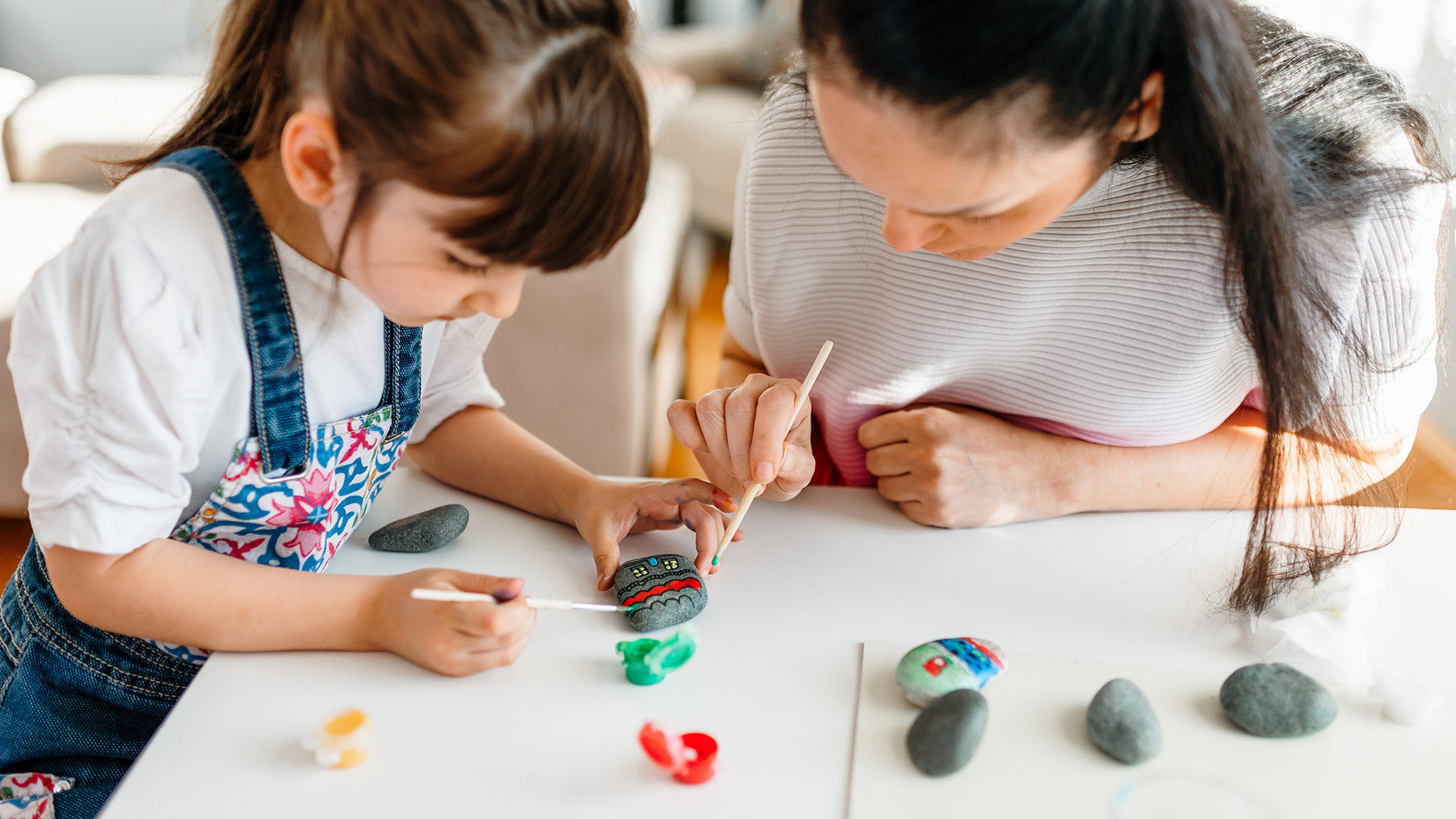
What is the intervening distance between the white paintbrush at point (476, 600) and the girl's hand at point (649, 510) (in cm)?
7

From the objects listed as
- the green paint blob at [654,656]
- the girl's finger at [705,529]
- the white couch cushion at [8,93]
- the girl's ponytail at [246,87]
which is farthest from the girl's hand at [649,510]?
the white couch cushion at [8,93]

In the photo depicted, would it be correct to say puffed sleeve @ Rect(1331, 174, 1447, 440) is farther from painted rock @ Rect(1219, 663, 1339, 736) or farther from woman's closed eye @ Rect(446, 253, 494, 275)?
woman's closed eye @ Rect(446, 253, 494, 275)

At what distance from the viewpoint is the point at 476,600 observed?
2.05 feet

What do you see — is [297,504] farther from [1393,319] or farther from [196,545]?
[1393,319]

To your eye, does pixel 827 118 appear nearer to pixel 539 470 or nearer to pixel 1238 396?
pixel 539 470

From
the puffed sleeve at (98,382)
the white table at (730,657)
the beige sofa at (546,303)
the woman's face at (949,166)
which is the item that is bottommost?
the beige sofa at (546,303)

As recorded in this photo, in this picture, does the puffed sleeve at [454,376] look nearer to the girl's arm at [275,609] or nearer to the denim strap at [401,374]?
the denim strap at [401,374]

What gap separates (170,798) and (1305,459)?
2.48ft

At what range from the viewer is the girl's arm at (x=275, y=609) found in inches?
24.3

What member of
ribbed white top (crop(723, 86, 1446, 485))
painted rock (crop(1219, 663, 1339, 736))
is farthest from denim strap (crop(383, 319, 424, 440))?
painted rock (crop(1219, 663, 1339, 736))

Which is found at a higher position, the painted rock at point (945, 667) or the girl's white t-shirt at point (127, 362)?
the girl's white t-shirt at point (127, 362)

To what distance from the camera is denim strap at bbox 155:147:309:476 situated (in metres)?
0.65

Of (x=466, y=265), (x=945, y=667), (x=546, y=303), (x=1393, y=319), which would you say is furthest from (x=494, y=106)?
(x=546, y=303)

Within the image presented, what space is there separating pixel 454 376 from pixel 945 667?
512 mm
